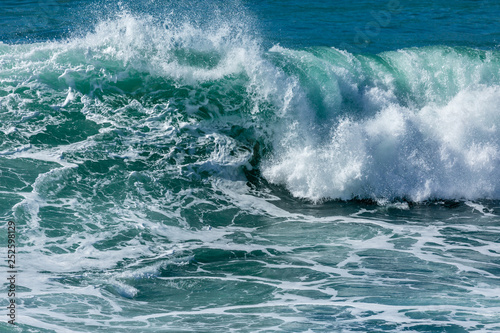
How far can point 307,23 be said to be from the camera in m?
15.6

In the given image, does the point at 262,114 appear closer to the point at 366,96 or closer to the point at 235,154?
the point at 235,154

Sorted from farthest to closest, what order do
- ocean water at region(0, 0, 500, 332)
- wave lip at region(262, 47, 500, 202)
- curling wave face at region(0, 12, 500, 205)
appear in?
curling wave face at region(0, 12, 500, 205), wave lip at region(262, 47, 500, 202), ocean water at region(0, 0, 500, 332)

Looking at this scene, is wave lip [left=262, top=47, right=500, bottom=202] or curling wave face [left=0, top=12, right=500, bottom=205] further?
curling wave face [left=0, top=12, right=500, bottom=205]

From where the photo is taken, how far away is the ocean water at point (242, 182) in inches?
236

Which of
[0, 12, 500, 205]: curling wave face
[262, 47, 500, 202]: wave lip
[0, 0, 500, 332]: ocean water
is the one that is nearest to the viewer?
[0, 0, 500, 332]: ocean water

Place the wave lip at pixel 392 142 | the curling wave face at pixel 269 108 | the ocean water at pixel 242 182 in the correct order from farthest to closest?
the curling wave face at pixel 269 108 < the wave lip at pixel 392 142 < the ocean water at pixel 242 182

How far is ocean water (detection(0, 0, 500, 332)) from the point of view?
5996 mm

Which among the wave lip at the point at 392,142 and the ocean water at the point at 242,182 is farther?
the wave lip at the point at 392,142

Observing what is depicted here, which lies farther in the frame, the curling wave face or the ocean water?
the curling wave face

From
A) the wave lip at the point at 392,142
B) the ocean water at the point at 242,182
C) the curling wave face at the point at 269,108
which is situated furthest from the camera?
the curling wave face at the point at 269,108

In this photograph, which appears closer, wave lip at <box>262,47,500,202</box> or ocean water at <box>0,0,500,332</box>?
ocean water at <box>0,0,500,332</box>

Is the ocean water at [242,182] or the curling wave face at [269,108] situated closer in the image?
the ocean water at [242,182]

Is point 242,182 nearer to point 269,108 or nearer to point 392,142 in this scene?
point 269,108

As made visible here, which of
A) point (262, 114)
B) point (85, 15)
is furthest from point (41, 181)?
point (85, 15)
